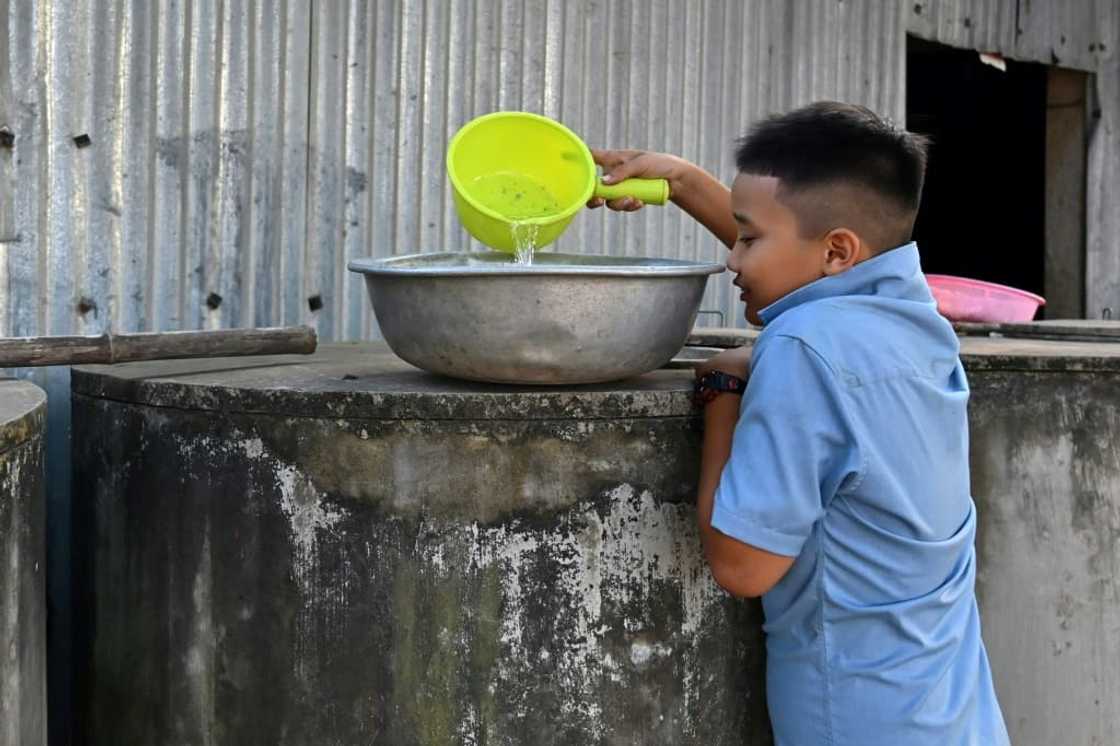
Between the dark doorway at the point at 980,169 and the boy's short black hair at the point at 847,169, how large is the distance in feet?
23.4

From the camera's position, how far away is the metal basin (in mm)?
2305

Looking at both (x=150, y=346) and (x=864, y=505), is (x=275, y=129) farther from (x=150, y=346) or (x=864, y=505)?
(x=864, y=505)

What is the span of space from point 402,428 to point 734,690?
0.83 meters

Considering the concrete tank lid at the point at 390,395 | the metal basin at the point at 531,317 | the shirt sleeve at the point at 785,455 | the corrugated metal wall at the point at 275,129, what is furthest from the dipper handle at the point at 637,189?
the corrugated metal wall at the point at 275,129

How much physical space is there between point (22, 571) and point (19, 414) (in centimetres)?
26

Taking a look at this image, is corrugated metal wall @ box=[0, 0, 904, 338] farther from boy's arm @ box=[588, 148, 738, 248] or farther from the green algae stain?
the green algae stain

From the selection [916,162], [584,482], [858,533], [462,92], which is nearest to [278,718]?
[584,482]

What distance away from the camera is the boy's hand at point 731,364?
7.64ft

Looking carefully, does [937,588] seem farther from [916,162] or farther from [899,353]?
[916,162]

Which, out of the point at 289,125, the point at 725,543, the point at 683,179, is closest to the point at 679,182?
the point at 683,179

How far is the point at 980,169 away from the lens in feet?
32.2

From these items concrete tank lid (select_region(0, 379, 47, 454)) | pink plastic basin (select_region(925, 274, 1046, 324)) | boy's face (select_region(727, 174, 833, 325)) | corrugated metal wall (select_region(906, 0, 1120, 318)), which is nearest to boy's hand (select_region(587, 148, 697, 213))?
boy's face (select_region(727, 174, 833, 325))

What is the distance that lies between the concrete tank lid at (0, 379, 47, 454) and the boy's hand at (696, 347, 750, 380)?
115cm

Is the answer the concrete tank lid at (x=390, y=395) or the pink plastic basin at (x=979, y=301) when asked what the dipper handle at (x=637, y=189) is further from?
the pink plastic basin at (x=979, y=301)
